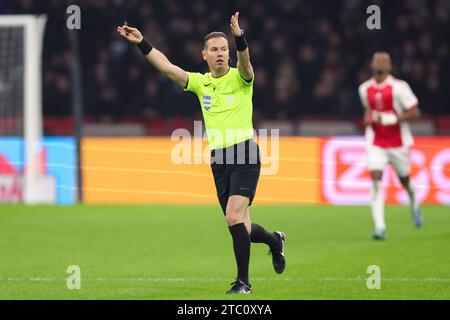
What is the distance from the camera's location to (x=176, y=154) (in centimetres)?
1967

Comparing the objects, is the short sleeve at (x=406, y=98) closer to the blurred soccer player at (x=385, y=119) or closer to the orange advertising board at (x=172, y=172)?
the blurred soccer player at (x=385, y=119)

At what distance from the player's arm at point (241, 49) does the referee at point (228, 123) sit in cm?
1

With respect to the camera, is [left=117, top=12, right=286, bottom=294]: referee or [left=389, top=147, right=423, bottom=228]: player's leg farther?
[left=389, top=147, right=423, bottom=228]: player's leg

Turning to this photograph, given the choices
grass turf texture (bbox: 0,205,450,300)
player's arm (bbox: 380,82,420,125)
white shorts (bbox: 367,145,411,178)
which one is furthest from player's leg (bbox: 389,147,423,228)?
grass turf texture (bbox: 0,205,450,300)

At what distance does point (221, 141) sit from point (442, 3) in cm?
1663

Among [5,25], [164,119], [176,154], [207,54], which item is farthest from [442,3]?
[207,54]

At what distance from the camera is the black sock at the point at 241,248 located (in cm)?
910

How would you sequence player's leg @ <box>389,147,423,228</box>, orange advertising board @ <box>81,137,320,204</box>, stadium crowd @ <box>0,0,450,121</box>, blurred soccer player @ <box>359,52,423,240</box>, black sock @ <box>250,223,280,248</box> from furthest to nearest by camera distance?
stadium crowd @ <box>0,0,450,121</box>, orange advertising board @ <box>81,137,320,204</box>, player's leg @ <box>389,147,423,228</box>, blurred soccer player @ <box>359,52,423,240</box>, black sock @ <box>250,223,280,248</box>

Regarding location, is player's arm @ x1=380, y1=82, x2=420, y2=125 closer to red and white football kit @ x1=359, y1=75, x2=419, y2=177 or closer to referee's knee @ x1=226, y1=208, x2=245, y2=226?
red and white football kit @ x1=359, y1=75, x2=419, y2=177

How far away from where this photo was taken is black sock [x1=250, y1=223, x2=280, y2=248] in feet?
32.0

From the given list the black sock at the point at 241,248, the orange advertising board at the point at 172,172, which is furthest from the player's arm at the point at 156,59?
the orange advertising board at the point at 172,172

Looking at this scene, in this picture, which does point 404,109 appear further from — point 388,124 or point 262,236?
point 262,236

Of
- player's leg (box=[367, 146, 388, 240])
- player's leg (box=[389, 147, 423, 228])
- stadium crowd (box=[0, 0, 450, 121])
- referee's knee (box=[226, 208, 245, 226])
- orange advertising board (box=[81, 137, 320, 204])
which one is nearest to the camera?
referee's knee (box=[226, 208, 245, 226])

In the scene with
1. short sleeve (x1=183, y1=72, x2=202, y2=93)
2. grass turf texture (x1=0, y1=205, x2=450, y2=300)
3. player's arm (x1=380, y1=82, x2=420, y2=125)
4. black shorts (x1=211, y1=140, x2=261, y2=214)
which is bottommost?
grass turf texture (x1=0, y1=205, x2=450, y2=300)
